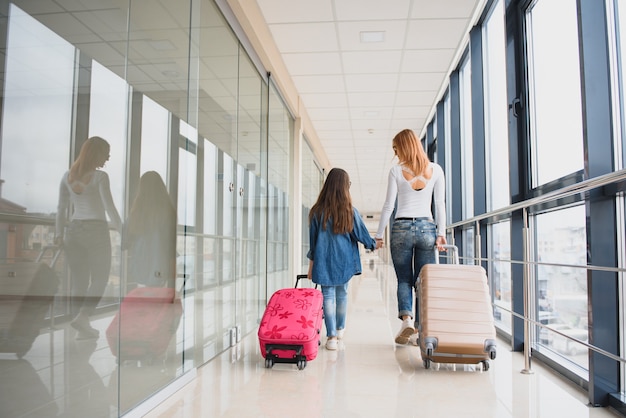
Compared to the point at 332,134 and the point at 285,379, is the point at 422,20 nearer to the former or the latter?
the point at 285,379

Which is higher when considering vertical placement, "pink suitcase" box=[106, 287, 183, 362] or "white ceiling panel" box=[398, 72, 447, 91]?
"white ceiling panel" box=[398, 72, 447, 91]

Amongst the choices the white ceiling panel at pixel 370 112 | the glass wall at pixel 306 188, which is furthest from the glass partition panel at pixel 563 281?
the glass wall at pixel 306 188

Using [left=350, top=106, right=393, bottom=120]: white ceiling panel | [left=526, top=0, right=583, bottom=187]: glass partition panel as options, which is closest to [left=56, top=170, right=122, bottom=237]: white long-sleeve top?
[left=526, top=0, right=583, bottom=187]: glass partition panel

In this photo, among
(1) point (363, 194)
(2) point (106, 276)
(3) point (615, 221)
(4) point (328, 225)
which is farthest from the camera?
(1) point (363, 194)

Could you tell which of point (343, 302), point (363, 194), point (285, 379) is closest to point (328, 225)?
point (343, 302)

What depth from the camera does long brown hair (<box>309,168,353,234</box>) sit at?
12.0ft

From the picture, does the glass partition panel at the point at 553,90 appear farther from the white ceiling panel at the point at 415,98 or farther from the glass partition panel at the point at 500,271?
the white ceiling panel at the point at 415,98

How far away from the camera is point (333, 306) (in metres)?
3.66

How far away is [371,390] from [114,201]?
1.53 metres

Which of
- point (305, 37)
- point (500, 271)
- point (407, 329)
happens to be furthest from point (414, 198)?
point (305, 37)

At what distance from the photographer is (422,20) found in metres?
4.51

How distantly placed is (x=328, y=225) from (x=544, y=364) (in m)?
1.64

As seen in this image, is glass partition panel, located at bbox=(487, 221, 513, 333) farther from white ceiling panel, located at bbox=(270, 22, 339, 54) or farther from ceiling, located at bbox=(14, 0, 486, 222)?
white ceiling panel, located at bbox=(270, 22, 339, 54)

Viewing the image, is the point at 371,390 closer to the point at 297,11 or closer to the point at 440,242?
the point at 440,242
